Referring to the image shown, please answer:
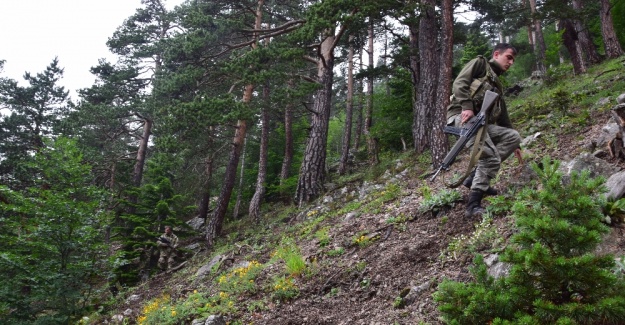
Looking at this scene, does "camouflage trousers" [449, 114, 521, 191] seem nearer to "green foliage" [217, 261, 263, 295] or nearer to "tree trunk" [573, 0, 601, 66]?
"green foliage" [217, 261, 263, 295]

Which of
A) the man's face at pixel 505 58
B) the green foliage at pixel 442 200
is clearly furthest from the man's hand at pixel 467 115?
the green foliage at pixel 442 200

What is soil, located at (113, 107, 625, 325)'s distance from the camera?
13.0ft

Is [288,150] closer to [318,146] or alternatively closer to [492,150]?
[318,146]

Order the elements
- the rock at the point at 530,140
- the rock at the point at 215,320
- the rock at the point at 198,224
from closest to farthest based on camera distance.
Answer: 1. the rock at the point at 215,320
2. the rock at the point at 530,140
3. the rock at the point at 198,224

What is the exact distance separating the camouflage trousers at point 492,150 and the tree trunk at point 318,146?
330 inches

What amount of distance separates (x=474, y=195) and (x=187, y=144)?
11676 millimetres

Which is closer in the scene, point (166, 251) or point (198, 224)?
point (166, 251)

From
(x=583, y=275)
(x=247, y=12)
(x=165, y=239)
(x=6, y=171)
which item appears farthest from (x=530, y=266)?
(x=6, y=171)

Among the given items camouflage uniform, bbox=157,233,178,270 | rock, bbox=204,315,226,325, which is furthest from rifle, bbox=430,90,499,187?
camouflage uniform, bbox=157,233,178,270

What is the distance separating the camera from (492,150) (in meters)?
4.82

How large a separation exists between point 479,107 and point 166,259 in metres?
11.2

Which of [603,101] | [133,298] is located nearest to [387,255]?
[603,101]

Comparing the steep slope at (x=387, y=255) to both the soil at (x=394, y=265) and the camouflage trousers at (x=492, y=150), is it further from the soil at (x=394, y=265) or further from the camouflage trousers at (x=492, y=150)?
the camouflage trousers at (x=492, y=150)

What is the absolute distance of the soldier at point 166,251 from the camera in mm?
12883
